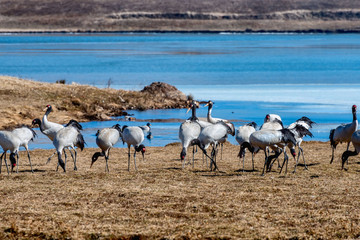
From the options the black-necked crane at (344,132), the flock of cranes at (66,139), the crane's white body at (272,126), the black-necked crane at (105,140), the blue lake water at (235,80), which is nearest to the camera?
the flock of cranes at (66,139)

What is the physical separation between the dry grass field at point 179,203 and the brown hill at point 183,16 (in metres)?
132

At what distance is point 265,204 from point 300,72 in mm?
38401

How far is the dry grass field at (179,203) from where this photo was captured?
8680 mm

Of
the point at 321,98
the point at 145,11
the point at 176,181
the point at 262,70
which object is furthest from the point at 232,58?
the point at 145,11

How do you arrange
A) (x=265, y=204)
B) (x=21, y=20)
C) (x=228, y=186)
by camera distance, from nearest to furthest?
(x=265, y=204) < (x=228, y=186) < (x=21, y=20)

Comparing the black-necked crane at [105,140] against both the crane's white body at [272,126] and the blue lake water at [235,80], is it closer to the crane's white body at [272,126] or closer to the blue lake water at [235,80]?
the crane's white body at [272,126]

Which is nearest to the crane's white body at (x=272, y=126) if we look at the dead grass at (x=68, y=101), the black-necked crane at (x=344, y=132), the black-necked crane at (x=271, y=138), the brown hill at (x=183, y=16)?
the black-necked crane at (x=344, y=132)

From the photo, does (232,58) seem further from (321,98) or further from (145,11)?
(145,11)

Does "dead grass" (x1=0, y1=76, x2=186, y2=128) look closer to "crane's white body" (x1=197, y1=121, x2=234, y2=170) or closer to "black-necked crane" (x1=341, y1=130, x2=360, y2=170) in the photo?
"crane's white body" (x1=197, y1=121, x2=234, y2=170)

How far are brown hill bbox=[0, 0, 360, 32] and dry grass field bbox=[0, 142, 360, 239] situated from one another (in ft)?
433

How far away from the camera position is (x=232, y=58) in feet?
212

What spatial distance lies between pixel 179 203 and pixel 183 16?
5566 inches

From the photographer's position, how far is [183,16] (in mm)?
149625

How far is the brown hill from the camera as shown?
146 meters
